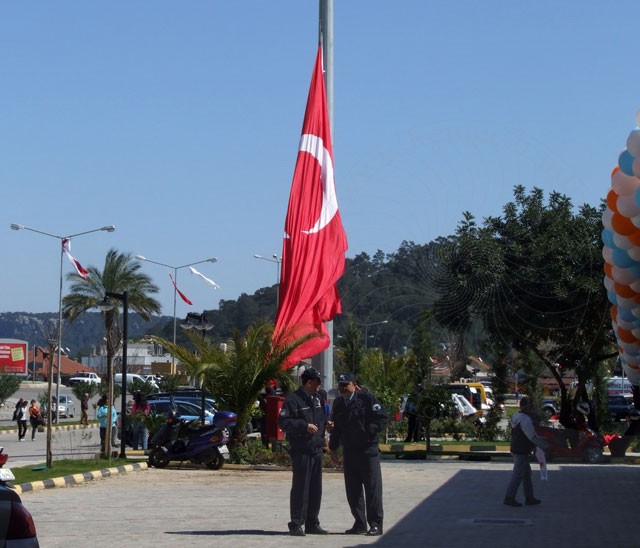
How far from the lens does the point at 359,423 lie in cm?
1308

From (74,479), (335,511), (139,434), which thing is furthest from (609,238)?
(139,434)

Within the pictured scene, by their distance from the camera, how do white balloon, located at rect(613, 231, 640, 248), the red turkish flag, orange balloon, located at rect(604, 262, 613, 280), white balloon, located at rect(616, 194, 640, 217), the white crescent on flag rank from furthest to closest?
1. the white crescent on flag
2. the red turkish flag
3. orange balloon, located at rect(604, 262, 613, 280)
4. white balloon, located at rect(613, 231, 640, 248)
5. white balloon, located at rect(616, 194, 640, 217)

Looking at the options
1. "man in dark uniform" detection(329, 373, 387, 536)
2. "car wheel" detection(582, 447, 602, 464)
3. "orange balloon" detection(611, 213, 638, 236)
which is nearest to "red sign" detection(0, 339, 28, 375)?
"car wheel" detection(582, 447, 602, 464)

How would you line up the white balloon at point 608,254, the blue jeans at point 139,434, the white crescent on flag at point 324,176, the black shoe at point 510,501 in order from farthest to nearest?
the blue jeans at point 139,434 < the white crescent on flag at point 324,176 < the black shoe at point 510,501 < the white balloon at point 608,254

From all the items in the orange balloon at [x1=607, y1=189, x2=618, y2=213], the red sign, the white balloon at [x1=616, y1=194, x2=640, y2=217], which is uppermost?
the red sign

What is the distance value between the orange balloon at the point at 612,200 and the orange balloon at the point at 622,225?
0.39ft

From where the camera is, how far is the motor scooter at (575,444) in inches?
1078

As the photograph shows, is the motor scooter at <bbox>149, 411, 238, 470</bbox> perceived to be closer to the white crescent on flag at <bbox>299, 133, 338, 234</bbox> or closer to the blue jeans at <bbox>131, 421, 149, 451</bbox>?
the white crescent on flag at <bbox>299, 133, 338, 234</bbox>

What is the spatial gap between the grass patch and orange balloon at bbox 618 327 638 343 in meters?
9.69

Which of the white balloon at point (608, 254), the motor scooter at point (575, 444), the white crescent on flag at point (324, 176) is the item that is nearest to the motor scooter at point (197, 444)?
the white crescent on flag at point (324, 176)

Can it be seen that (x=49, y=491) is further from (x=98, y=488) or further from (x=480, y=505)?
(x=480, y=505)

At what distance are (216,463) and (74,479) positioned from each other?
4350 millimetres

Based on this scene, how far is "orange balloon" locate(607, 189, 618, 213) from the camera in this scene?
1532 centimetres

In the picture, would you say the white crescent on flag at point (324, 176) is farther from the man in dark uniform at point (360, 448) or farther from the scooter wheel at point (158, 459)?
the man in dark uniform at point (360, 448)
